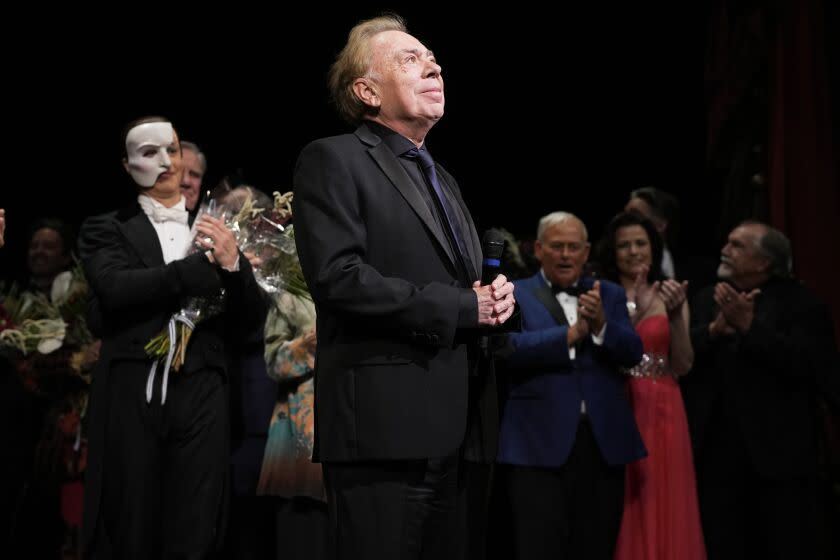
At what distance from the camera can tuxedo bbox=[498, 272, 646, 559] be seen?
382 cm

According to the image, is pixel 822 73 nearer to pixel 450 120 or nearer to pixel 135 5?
pixel 450 120

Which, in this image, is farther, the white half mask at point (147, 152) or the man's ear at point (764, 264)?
the man's ear at point (764, 264)

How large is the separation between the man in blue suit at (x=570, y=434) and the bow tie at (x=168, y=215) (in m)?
1.28

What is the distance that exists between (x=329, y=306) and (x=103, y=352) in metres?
1.46

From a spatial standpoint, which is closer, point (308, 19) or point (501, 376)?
point (501, 376)

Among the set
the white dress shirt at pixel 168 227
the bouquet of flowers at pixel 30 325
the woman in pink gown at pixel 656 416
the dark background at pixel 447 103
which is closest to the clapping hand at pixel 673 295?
the woman in pink gown at pixel 656 416

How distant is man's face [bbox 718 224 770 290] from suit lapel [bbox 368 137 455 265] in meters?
2.69

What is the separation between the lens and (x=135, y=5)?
19.9 feet

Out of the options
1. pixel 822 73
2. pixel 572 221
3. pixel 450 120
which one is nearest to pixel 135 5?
pixel 450 120

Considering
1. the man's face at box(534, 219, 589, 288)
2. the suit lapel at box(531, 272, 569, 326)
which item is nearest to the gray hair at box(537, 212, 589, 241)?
the man's face at box(534, 219, 589, 288)

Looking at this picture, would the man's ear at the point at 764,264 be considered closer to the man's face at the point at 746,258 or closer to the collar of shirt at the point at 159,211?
the man's face at the point at 746,258

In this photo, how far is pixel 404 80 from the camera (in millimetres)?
2398

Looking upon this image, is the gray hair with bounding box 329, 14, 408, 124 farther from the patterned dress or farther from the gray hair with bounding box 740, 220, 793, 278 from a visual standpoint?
the gray hair with bounding box 740, 220, 793, 278

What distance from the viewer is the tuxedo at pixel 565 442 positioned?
382 centimetres
